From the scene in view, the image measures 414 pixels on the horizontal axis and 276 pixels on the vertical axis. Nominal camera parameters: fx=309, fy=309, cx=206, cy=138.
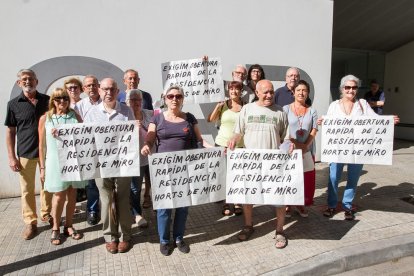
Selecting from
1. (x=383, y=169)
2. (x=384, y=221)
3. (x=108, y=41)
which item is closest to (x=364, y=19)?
(x=383, y=169)

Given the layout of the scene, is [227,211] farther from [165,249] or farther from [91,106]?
[91,106]

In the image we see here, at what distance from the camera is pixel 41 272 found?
299cm

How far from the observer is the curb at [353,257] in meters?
3.03

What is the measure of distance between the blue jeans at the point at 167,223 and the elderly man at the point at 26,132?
64.7 inches

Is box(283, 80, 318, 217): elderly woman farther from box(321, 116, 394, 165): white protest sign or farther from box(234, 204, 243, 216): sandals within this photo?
box(234, 204, 243, 216): sandals

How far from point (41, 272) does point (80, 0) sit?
157 inches

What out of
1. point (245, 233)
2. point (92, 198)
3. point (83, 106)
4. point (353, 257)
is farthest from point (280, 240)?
point (83, 106)

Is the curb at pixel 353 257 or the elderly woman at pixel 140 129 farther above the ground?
the elderly woman at pixel 140 129

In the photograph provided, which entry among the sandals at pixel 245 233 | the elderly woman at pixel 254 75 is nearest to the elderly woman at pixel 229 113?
the elderly woman at pixel 254 75

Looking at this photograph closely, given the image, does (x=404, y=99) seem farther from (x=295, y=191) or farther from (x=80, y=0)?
(x=80, y=0)

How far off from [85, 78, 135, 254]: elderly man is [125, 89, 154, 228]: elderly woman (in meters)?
0.33

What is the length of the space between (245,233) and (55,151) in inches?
90.0

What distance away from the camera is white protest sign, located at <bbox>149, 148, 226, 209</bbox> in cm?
310

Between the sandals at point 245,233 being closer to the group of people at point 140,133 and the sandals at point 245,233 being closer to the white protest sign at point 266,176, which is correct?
the group of people at point 140,133
